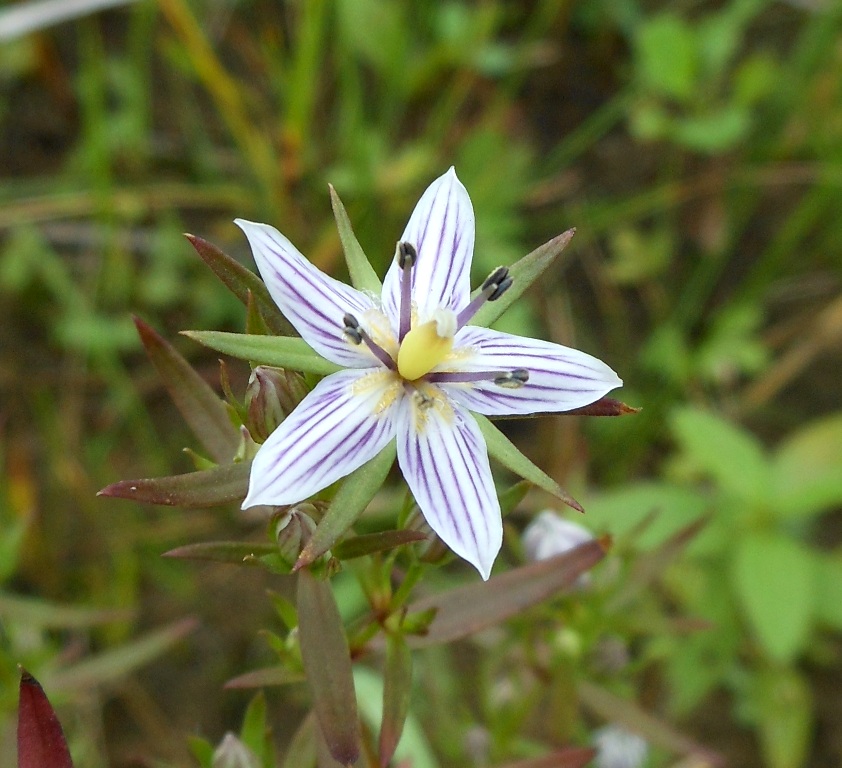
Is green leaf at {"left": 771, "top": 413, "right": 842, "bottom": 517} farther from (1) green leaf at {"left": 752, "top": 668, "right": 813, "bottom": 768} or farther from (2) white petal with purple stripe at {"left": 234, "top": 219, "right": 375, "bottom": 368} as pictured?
(2) white petal with purple stripe at {"left": 234, "top": 219, "right": 375, "bottom": 368}

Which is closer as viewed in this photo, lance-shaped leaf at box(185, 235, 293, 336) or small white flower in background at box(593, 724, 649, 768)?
lance-shaped leaf at box(185, 235, 293, 336)

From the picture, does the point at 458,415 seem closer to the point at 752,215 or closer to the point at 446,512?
the point at 446,512

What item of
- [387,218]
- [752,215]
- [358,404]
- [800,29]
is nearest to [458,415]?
[358,404]

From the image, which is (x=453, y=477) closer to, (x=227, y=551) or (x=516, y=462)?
(x=516, y=462)

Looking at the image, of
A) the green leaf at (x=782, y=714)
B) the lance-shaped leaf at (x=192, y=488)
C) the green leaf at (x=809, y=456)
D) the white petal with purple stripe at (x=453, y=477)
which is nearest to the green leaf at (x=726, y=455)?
the green leaf at (x=809, y=456)

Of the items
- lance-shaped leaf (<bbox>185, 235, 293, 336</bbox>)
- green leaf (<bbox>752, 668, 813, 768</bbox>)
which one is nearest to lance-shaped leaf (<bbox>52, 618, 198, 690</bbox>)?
lance-shaped leaf (<bbox>185, 235, 293, 336</bbox>)

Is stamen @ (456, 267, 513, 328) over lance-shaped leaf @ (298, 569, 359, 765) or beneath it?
over

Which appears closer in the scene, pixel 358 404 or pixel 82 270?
pixel 358 404
